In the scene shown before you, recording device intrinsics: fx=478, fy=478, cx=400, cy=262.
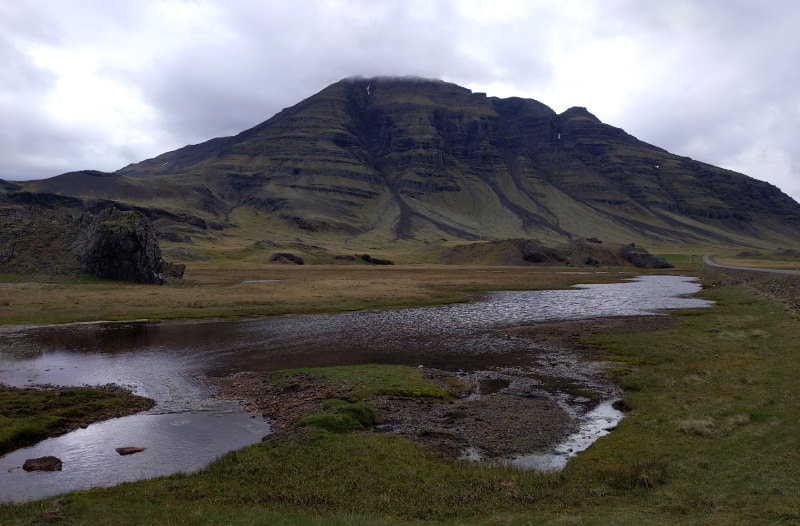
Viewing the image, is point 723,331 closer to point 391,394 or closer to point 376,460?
point 391,394

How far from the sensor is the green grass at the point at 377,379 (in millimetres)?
28594

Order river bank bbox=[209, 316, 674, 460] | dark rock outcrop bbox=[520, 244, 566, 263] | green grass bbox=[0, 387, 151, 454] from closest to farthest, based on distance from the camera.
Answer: river bank bbox=[209, 316, 674, 460] < green grass bbox=[0, 387, 151, 454] < dark rock outcrop bbox=[520, 244, 566, 263]

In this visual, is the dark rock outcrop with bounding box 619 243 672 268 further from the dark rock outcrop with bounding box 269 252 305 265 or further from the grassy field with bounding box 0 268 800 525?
the grassy field with bounding box 0 268 800 525

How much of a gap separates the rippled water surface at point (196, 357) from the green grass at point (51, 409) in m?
1.08

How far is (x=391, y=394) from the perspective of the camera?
1120 inches

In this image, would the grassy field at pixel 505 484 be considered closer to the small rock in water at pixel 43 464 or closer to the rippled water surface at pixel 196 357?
the rippled water surface at pixel 196 357

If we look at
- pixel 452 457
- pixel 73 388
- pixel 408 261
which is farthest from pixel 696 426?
pixel 408 261

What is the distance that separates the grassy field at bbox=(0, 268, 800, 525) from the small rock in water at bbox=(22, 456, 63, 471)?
431cm

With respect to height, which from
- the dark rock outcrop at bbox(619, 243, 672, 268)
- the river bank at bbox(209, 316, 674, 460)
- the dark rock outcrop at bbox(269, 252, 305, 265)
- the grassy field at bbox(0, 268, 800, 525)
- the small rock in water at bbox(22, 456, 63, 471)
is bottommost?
the small rock in water at bbox(22, 456, 63, 471)

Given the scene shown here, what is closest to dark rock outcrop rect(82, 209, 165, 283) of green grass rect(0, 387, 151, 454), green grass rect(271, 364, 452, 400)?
green grass rect(0, 387, 151, 454)

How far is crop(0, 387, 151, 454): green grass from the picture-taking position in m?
22.3

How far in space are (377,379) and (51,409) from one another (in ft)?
59.1

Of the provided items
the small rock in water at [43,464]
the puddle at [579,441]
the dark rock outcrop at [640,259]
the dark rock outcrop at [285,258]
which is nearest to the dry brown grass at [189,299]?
the small rock in water at [43,464]

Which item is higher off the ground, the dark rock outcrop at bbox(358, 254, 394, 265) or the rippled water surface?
the dark rock outcrop at bbox(358, 254, 394, 265)
